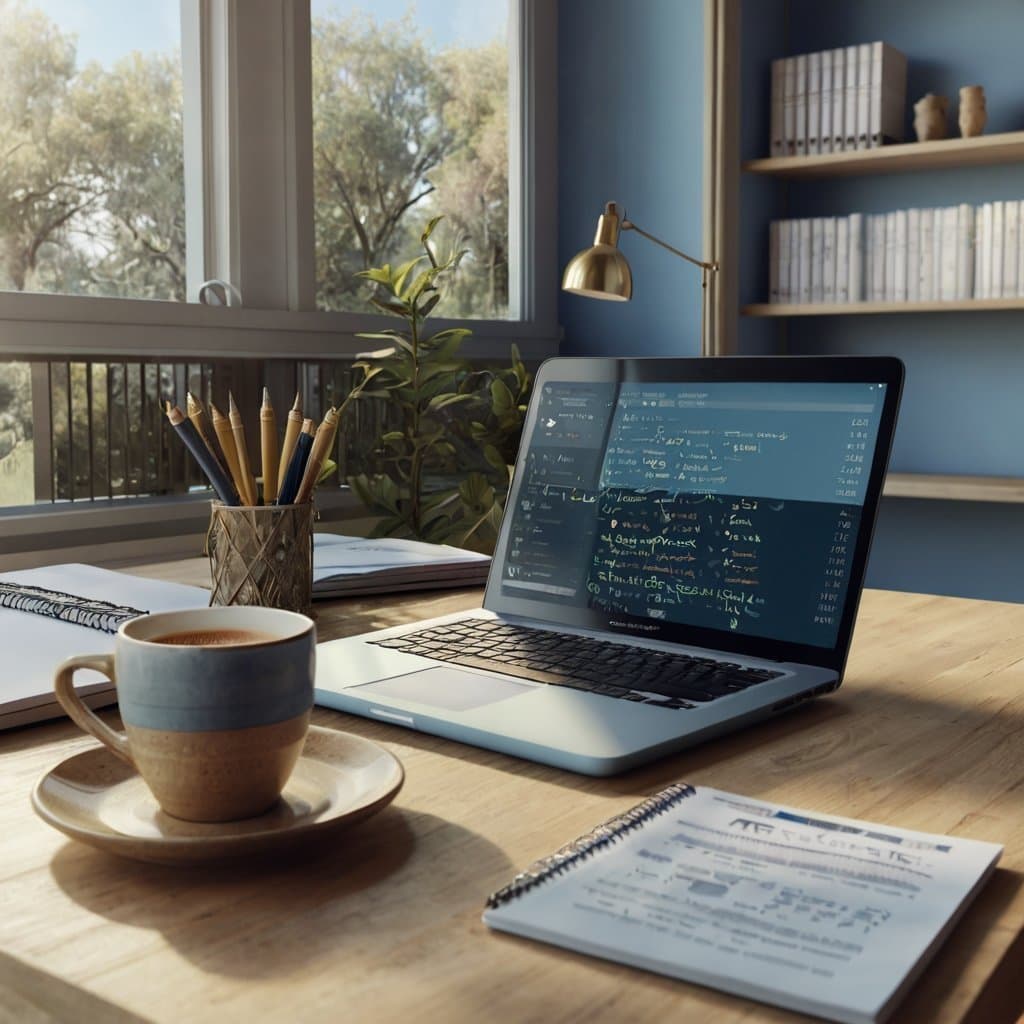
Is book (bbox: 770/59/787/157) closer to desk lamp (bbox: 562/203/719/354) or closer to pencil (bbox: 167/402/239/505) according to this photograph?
desk lamp (bbox: 562/203/719/354)

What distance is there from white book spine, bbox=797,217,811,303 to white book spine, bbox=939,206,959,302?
12.7 inches

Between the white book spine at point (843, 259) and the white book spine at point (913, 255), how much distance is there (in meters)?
0.14

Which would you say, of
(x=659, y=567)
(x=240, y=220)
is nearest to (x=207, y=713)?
(x=659, y=567)

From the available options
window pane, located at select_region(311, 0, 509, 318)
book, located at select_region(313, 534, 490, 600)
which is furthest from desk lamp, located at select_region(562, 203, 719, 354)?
window pane, located at select_region(311, 0, 509, 318)

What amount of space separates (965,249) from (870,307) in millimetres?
236

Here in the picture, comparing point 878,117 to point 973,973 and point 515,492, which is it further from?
point 973,973

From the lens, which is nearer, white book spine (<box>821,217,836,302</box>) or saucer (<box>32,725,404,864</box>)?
saucer (<box>32,725,404,864</box>)

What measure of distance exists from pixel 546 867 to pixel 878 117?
2558 millimetres

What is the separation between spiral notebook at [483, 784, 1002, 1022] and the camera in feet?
1.40

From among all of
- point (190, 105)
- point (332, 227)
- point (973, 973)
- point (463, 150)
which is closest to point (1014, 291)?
point (463, 150)

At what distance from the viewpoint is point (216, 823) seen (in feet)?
1.81

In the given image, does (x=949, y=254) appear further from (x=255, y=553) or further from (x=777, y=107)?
(x=255, y=553)

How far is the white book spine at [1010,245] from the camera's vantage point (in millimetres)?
2568

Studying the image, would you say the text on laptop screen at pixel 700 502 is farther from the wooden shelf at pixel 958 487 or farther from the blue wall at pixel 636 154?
the blue wall at pixel 636 154
